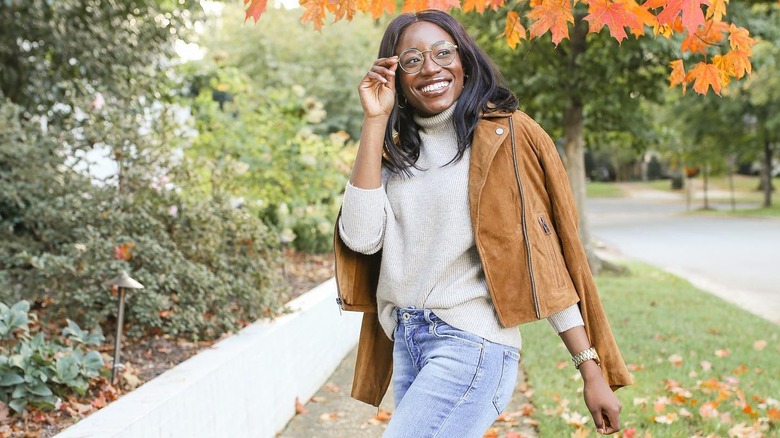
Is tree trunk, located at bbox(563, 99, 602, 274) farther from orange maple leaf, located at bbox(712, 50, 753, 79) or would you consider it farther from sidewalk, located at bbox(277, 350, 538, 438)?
orange maple leaf, located at bbox(712, 50, 753, 79)

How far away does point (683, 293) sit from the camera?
10.5m

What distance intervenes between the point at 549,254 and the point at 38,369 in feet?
8.38

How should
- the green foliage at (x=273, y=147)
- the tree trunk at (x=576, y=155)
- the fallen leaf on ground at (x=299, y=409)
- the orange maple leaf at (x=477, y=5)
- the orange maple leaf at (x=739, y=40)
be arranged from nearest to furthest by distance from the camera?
the orange maple leaf at (x=739, y=40) → the orange maple leaf at (x=477, y=5) → the fallen leaf on ground at (x=299, y=409) → the green foliage at (x=273, y=147) → the tree trunk at (x=576, y=155)

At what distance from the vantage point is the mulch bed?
11.9ft

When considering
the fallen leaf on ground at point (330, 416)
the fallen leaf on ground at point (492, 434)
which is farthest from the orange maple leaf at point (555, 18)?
the fallen leaf on ground at point (330, 416)

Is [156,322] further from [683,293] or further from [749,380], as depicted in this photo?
[683,293]

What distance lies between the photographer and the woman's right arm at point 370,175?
238cm

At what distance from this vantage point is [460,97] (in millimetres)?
2492

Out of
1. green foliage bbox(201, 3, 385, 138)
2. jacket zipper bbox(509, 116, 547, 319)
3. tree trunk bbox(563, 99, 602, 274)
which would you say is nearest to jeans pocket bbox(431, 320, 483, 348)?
jacket zipper bbox(509, 116, 547, 319)

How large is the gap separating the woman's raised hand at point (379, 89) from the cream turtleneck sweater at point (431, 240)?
0.15 metres

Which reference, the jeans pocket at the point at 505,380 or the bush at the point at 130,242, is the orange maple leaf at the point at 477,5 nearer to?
the jeans pocket at the point at 505,380

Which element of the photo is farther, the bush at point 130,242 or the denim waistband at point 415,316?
the bush at point 130,242

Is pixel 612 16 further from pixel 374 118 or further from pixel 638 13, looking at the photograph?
pixel 374 118

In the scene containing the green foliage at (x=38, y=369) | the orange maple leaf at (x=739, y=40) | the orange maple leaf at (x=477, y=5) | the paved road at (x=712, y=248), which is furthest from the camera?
the paved road at (x=712, y=248)
